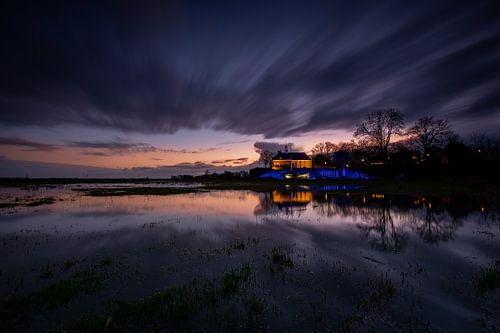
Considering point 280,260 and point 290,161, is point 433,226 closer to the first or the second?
point 280,260

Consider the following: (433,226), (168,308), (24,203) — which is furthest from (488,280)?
(24,203)

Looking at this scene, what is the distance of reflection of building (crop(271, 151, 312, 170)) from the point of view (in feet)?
456

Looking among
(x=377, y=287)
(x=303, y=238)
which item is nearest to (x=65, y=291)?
(x=377, y=287)

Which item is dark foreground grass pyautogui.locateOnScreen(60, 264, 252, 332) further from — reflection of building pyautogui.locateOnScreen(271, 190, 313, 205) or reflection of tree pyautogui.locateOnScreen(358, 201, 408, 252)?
reflection of building pyautogui.locateOnScreen(271, 190, 313, 205)

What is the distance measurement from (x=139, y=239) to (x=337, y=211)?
62.9 ft

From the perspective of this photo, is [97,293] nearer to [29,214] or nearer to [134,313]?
[134,313]

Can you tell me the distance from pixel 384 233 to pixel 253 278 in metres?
11.3

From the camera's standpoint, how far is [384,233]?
1680 cm

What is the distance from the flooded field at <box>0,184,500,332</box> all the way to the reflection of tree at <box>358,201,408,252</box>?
4.7 inches

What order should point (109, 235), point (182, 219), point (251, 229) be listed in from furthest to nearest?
point (182, 219) < point (251, 229) < point (109, 235)

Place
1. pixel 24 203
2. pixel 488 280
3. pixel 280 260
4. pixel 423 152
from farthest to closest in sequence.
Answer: pixel 423 152
pixel 24 203
pixel 280 260
pixel 488 280

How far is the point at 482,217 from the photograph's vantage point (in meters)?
20.7

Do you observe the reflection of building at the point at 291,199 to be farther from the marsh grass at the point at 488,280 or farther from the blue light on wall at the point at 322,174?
the blue light on wall at the point at 322,174

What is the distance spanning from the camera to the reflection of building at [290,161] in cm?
13900
